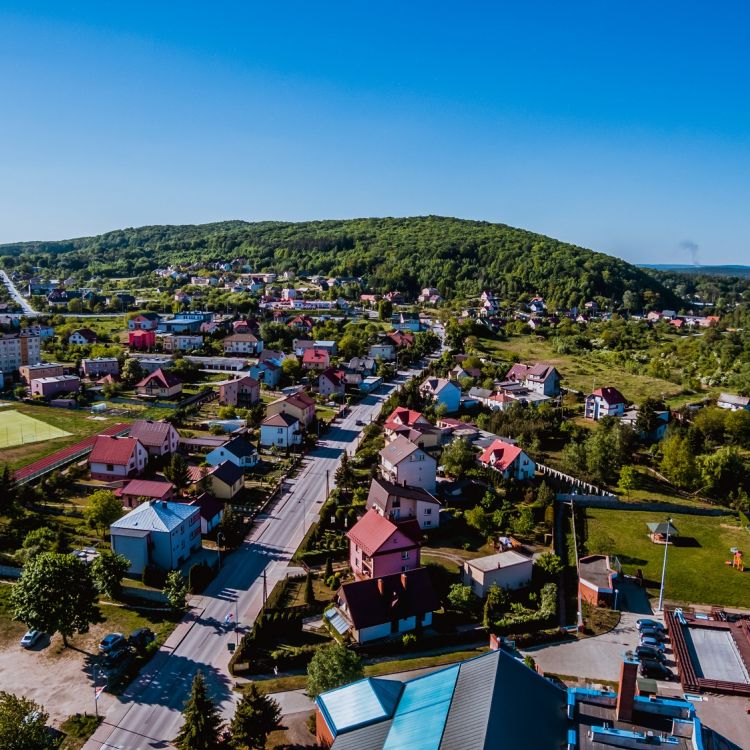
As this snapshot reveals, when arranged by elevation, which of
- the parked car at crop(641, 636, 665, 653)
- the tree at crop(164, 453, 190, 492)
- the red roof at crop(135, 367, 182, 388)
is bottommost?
the parked car at crop(641, 636, 665, 653)

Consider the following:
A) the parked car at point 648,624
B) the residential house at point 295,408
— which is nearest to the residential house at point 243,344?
the residential house at point 295,408

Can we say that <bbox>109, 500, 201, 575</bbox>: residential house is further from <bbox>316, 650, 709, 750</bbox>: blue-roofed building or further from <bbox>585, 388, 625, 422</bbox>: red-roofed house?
<bbox>585, 388, 625, 422</bbox>: red-roofed house

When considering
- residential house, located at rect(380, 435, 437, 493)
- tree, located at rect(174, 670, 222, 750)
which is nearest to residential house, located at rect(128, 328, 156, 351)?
residential house, located at rect(380, 435, 437, 493)

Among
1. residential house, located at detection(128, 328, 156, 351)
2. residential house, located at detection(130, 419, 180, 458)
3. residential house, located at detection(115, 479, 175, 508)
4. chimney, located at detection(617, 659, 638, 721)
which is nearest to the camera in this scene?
chimney, located at detection(617, 659, 638, 721)

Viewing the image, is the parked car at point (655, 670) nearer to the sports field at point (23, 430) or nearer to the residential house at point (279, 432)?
the residential house at point (279, 432)

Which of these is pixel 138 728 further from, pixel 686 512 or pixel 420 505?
pixel 686 512

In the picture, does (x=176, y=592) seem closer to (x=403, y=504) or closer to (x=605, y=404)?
(x=403, y=504)

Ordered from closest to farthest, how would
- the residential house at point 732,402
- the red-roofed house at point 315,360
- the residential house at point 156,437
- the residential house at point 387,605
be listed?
the residential house at point 387,605 < the residential house at point 156,437 < the residential house at point 732,402 < the red-roofed house at point 315,360

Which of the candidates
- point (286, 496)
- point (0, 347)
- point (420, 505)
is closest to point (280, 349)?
Answer: point (0, 347)
